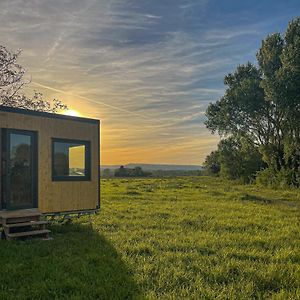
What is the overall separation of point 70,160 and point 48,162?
75cm

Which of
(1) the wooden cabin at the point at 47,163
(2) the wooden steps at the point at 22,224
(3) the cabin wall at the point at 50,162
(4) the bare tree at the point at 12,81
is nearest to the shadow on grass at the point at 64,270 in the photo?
(2) the wooden steps at the point at 22,224

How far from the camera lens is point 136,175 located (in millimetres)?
65625

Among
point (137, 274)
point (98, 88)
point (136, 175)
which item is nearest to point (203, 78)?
point (98, 88)

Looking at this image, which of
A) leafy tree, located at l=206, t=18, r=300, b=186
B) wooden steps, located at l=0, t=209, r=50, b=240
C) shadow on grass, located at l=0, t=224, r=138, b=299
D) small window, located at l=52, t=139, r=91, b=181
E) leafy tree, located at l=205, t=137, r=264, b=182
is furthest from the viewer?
leafy tree, located at l=205, t=137, r=264, b=182

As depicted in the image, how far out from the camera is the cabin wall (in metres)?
9.56

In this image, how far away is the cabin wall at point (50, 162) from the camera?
31.4ft

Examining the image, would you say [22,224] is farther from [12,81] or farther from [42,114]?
[12,81]

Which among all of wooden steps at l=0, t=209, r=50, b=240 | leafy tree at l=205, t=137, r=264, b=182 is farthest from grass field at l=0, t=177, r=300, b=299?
leafy tree at l=205, t=137, r=264, b=182

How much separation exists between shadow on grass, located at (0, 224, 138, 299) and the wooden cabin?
149 cm

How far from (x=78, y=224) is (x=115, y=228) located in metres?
1.35

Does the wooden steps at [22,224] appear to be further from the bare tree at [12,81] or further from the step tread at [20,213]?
the bare tree at [12,81]

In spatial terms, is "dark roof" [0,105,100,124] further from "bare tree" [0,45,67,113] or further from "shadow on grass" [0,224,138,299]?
"bare tree" [0,45,67,113]

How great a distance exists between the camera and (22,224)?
8.91 metres

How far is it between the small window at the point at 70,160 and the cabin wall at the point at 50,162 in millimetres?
128
